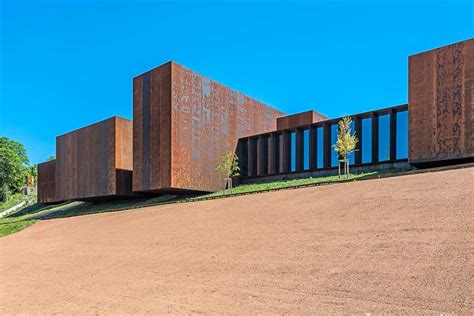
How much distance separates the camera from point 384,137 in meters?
27.4

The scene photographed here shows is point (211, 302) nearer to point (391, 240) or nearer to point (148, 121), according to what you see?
point (391, 240)

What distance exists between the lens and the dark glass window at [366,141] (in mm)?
28031

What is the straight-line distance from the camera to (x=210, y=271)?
29.6ft

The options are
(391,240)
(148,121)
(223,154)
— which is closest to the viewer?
(391,240)

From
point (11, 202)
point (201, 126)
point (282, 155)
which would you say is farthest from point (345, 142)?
point (11, 202)

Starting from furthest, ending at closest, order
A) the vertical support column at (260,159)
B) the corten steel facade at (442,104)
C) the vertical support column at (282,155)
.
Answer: the vertical support column at (260,159) < the vertical support column at (282,155) < the corten steel facade at (442,104)

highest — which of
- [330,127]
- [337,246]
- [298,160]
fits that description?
[330,127]

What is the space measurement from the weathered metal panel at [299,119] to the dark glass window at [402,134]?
10942 millimetres

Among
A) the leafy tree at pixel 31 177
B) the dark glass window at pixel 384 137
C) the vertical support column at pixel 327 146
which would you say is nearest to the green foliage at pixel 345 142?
the dark glass window at pixel 384 137

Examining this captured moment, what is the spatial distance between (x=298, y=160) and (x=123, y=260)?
854 inches

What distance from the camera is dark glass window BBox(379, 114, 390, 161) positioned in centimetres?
2709

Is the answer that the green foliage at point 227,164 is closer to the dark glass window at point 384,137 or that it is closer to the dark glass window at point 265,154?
the dark glass window at point 265,154

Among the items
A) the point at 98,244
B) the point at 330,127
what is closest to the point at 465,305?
the point at 98,244

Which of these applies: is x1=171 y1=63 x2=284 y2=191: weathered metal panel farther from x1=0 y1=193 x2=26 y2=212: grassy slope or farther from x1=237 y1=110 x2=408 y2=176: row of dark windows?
x1=0 y1=193 x2=26 y2=212: grassy slope
